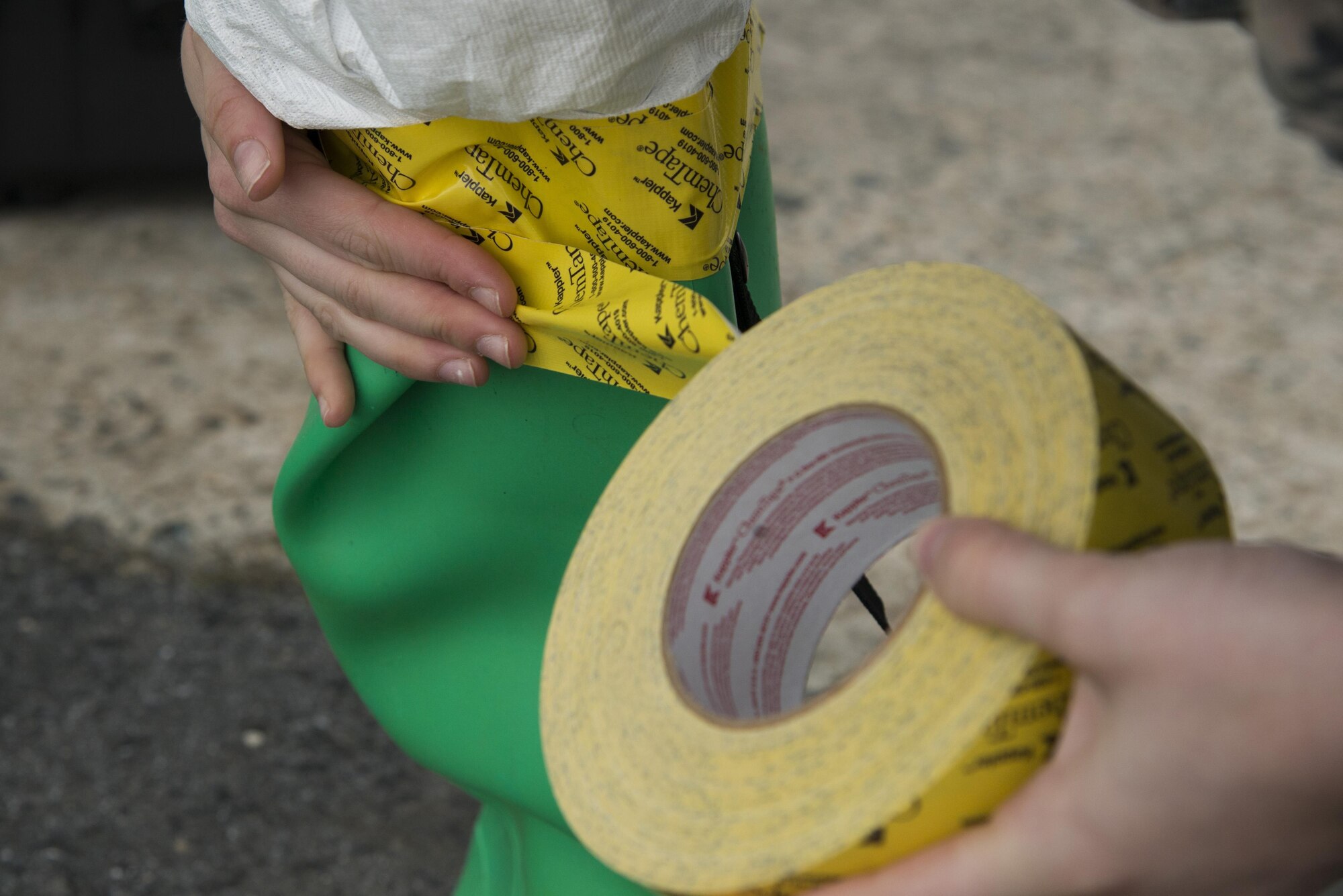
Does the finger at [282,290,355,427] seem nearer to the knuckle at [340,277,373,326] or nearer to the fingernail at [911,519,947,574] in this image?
the knuckle at [340,277,373,326]

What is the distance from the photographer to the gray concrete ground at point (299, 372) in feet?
4.76

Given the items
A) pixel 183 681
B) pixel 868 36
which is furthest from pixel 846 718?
pixel 868 36

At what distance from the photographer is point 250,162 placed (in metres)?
0.69

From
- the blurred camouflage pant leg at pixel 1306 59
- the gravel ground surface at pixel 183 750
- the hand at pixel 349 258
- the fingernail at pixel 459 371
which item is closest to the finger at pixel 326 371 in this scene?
the hand at pixel 349 258

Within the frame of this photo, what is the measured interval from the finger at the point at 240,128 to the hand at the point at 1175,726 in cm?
47

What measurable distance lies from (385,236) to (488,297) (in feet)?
0.24

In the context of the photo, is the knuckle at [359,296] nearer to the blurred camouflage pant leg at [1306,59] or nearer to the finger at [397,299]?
the finger at [397,299]

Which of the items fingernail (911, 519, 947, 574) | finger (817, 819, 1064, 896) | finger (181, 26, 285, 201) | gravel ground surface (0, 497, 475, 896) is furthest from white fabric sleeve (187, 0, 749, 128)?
gravel ground surface (0, 497, 475, 896)

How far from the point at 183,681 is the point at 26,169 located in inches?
53.6

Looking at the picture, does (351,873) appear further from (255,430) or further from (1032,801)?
(1032,801)

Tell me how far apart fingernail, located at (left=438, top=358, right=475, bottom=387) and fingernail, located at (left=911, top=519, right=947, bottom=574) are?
12.4 inches

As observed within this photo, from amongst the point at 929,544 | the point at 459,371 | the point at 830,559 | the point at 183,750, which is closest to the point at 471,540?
the point at 459,371

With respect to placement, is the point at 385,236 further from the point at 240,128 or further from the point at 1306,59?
→ the point at 1306,59

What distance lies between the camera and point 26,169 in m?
2.41
